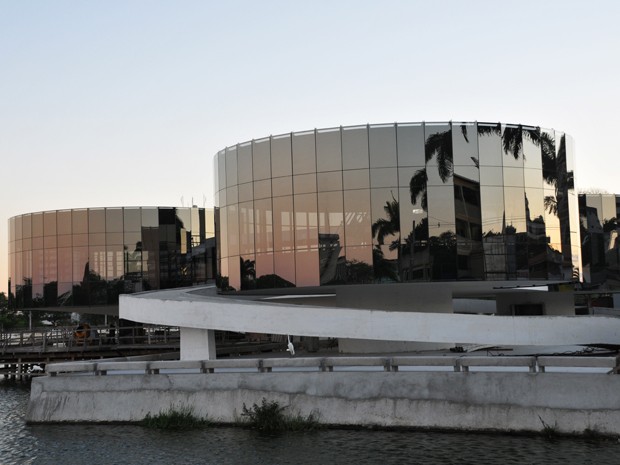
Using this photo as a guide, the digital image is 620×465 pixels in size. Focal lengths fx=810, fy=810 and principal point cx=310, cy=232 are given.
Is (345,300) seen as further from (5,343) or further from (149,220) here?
(149,220)

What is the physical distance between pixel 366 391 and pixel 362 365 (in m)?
0.97

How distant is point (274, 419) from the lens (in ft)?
68.6

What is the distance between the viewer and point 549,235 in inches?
1251

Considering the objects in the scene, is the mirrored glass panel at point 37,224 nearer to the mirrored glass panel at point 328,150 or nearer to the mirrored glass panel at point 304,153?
the mirrored glass panel at point 304,153

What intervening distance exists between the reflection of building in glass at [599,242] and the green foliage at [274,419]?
37575mm

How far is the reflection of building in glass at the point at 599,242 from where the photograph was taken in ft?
177

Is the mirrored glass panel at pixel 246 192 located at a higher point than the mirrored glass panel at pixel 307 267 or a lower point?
higher

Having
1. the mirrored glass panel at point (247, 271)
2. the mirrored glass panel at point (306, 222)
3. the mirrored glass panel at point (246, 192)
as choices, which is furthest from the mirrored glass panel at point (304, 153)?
the mirrored glass panel at point (247, 271)

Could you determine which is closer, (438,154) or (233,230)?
(438,154)

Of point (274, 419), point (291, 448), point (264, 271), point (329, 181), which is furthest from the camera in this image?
point (264, 271)

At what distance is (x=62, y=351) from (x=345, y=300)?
15.7 m

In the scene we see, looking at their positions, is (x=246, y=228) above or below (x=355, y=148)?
below

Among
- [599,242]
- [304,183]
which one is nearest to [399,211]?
[304,183]

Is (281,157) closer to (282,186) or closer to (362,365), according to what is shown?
(282,186)
